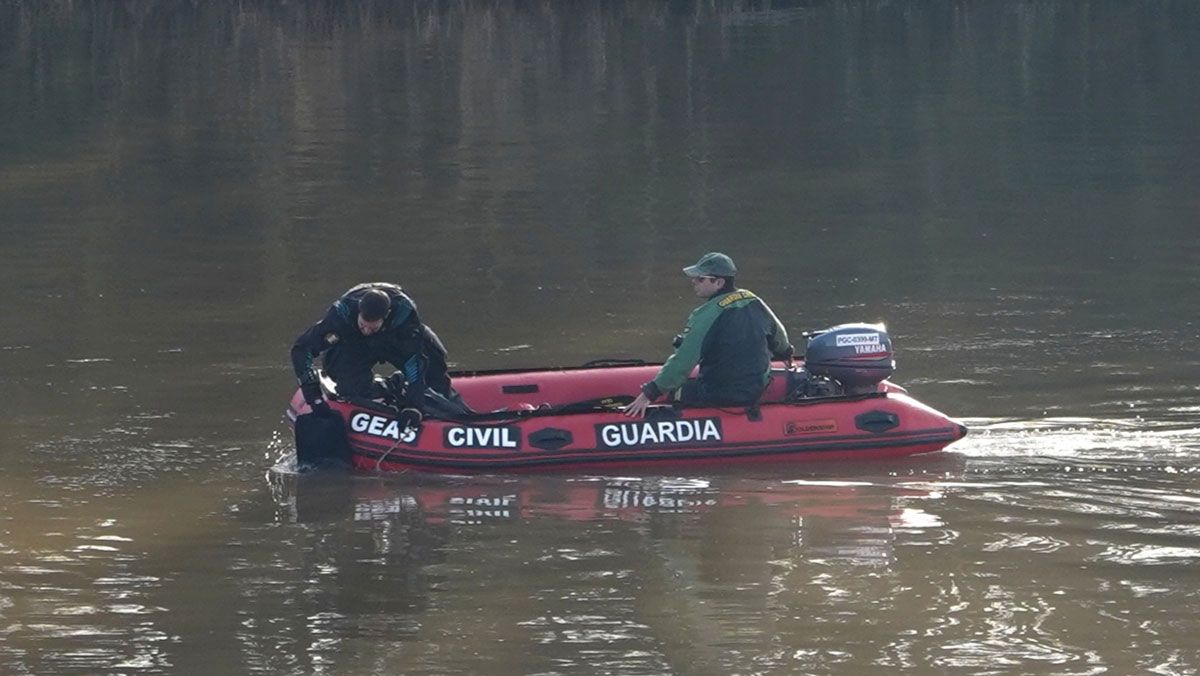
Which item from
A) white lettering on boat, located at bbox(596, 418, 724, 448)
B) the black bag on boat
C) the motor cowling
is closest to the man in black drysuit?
the black bag on boat

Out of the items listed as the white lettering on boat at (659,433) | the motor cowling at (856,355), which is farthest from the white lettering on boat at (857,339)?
the white lettering on boat at (659,433)

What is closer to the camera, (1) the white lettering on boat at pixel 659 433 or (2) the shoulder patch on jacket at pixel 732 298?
(1) the white lettering on boat at pixel 659 433

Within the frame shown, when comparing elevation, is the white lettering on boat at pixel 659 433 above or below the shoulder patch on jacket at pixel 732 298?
below

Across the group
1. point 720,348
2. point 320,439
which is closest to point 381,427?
point 320,439

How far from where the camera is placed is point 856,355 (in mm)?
12789

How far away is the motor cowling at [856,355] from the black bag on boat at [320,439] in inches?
116

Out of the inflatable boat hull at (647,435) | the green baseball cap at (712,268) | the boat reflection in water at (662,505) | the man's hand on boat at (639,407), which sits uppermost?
the green baseball cap at (712,268)

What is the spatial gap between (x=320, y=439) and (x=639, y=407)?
1851 mm

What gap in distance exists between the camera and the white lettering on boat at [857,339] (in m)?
12.8

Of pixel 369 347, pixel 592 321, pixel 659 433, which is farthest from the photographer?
pixel 592 321

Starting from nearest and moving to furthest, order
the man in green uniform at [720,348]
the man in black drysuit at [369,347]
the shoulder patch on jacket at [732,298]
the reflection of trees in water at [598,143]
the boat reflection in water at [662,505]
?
the boat reflection in water at [662,505] < the man in black drysuit at [369,347] < the man in green uniform at [720,348] < the shoulder patch on jacket at [732,298] < the reflection of trees in water at [598,143]

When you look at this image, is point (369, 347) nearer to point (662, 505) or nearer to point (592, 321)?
point (662, 505)

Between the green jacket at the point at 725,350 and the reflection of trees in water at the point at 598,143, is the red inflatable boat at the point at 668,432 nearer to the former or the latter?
the green jacket at the point at 725,350

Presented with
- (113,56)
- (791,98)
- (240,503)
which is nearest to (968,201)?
(791,98)
